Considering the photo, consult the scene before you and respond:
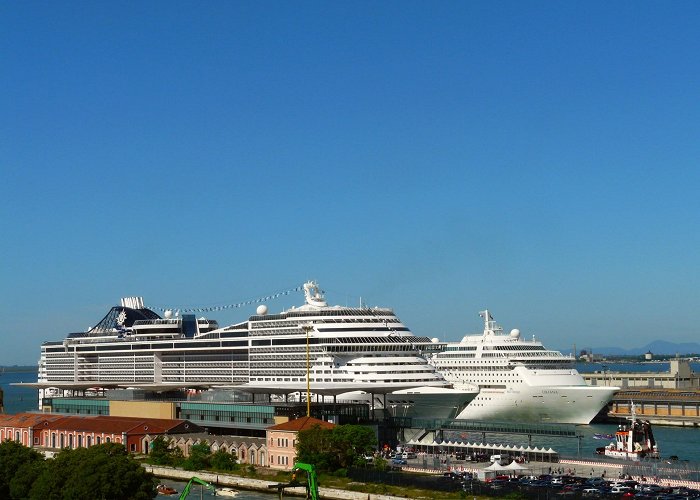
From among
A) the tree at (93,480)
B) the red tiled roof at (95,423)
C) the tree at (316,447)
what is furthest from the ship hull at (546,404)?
the tree at (93,480)

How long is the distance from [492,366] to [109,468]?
1987 inches

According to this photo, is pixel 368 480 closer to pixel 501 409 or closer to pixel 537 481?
pixel 537 481

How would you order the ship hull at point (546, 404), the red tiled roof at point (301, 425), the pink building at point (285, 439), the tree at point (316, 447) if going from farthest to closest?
the ship hull at point (546, 404) < the red tiled roof at point (301, 425) < the pink building at point (285, 439) < the tree at point (316, 447)

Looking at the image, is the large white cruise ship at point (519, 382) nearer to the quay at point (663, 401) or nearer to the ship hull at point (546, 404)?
the ship hull at point (546, 404)

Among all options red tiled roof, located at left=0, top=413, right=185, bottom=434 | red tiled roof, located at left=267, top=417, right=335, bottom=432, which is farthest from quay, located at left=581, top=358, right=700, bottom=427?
red tiled roof, located at left=0, top=413, right=185, bottom=434

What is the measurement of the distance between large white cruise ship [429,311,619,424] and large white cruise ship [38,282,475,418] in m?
5.13

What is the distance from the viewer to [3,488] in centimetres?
5300

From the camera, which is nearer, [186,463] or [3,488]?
[3,488]

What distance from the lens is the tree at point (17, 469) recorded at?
169 ft

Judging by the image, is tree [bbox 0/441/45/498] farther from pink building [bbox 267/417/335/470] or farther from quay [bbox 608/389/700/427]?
quay [bbox 608/389/700/427]

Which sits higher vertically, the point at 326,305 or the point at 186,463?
the point at 326,305

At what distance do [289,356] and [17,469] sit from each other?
32.6m

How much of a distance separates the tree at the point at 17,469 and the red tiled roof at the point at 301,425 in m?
14.7

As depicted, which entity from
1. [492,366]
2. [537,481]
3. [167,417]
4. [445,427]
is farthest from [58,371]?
[537,481]
